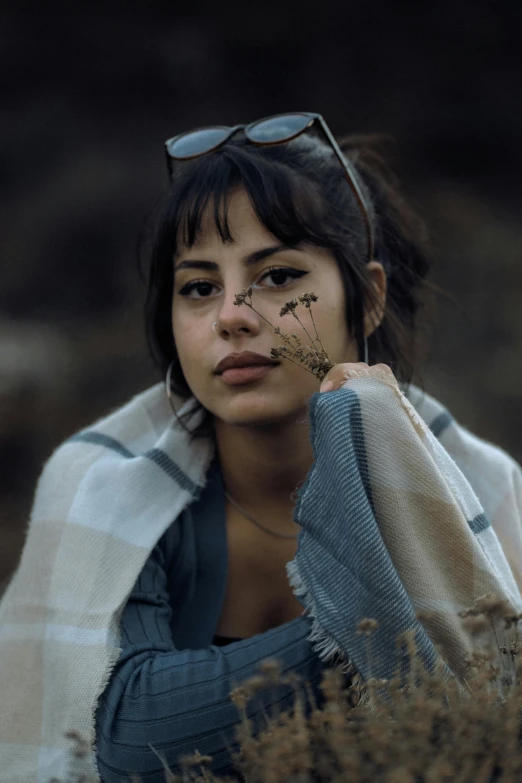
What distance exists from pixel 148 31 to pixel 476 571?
3236mm

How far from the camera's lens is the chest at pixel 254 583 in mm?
2199

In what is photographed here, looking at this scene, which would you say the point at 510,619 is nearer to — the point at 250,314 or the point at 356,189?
the point at 250,314

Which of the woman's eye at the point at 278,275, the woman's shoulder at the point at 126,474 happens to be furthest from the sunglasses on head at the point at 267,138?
the woman's shoulder at the point at 126,474

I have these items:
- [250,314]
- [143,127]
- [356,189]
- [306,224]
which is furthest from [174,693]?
[143,127]

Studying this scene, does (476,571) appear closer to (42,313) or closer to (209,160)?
(209,160)

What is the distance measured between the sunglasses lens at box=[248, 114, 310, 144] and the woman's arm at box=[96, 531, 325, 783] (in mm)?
1045

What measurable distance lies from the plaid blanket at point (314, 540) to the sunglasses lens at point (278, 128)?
2.09 feet

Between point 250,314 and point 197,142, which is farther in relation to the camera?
point 197,142

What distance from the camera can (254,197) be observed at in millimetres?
2035

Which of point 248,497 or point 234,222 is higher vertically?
point 234,222

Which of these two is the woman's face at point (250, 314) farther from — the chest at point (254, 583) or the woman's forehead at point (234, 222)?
the chest at point (254, 583)

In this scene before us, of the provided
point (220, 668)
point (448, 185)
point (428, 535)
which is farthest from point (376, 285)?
point (448, 185)

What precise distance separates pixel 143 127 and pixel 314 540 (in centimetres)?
323

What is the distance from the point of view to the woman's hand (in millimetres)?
1638
